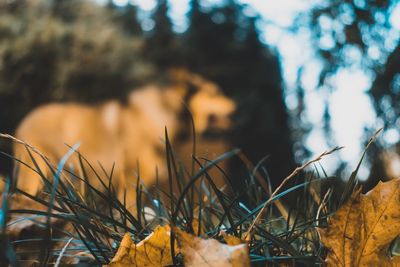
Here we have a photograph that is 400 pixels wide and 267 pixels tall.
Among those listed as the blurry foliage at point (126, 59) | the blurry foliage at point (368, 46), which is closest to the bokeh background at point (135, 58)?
the blurry foliage at point (126, 59)

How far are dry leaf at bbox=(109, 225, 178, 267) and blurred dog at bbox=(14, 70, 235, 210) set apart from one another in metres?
2.18

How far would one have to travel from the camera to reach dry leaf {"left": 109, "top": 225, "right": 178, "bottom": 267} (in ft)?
1.01

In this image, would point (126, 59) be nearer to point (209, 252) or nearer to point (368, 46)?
point (368, 46)

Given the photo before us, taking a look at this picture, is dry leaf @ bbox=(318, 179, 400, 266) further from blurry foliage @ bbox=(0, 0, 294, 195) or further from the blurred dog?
the blurred dog

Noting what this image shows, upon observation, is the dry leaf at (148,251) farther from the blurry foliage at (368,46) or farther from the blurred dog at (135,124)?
the blurred dog at (135,124)

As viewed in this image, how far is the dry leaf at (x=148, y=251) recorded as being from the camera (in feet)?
1.01

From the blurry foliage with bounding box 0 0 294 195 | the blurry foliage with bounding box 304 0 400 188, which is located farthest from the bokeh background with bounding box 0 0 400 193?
the blurry foliage with bounding box 304 0 400 188

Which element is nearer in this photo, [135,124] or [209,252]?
[209,252]

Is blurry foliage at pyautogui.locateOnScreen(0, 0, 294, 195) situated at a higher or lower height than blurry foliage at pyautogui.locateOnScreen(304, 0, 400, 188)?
higher

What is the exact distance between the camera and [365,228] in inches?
12.1

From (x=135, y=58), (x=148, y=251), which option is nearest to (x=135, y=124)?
(x=135, y=58)

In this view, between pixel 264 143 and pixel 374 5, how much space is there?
81.6 inches

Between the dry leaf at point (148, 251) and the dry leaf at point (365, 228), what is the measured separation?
112 mm

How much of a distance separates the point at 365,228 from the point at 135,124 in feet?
8.96
